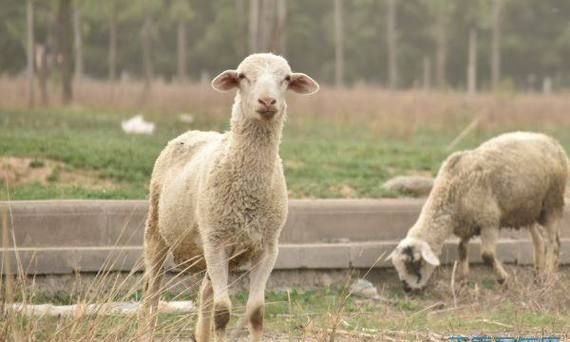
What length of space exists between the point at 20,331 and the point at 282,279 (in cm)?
607

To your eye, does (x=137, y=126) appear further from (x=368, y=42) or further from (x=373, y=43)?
(x=373, y=43)

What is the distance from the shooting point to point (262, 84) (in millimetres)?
8109

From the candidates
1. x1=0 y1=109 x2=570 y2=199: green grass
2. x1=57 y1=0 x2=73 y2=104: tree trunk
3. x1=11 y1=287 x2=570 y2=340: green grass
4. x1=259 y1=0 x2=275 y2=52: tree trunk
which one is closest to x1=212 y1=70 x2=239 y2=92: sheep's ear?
x1=11 y1=287 x2=570 y2=340: green grass

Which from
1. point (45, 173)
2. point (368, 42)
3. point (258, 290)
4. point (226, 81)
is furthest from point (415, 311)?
point (368, 42)

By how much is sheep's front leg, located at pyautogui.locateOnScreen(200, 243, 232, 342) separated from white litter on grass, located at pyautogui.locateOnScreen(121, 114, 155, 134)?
11.9 m

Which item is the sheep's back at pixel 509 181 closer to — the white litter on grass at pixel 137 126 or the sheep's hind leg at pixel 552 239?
the sheep's hind leg at pixel 552 239

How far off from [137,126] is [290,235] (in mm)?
7484

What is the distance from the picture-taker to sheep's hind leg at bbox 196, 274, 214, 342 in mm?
8922

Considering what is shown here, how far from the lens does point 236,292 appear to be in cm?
1248

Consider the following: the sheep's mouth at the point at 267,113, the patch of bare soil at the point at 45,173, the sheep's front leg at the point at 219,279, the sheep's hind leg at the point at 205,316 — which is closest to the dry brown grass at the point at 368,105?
the patch of bare soil at the point at 45,173

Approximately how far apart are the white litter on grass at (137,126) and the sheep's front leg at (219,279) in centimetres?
1192

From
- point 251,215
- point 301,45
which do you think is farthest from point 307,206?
point 301,45

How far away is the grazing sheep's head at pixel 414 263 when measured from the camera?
13.1 m

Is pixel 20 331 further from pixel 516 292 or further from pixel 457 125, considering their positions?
pixel 457 125
